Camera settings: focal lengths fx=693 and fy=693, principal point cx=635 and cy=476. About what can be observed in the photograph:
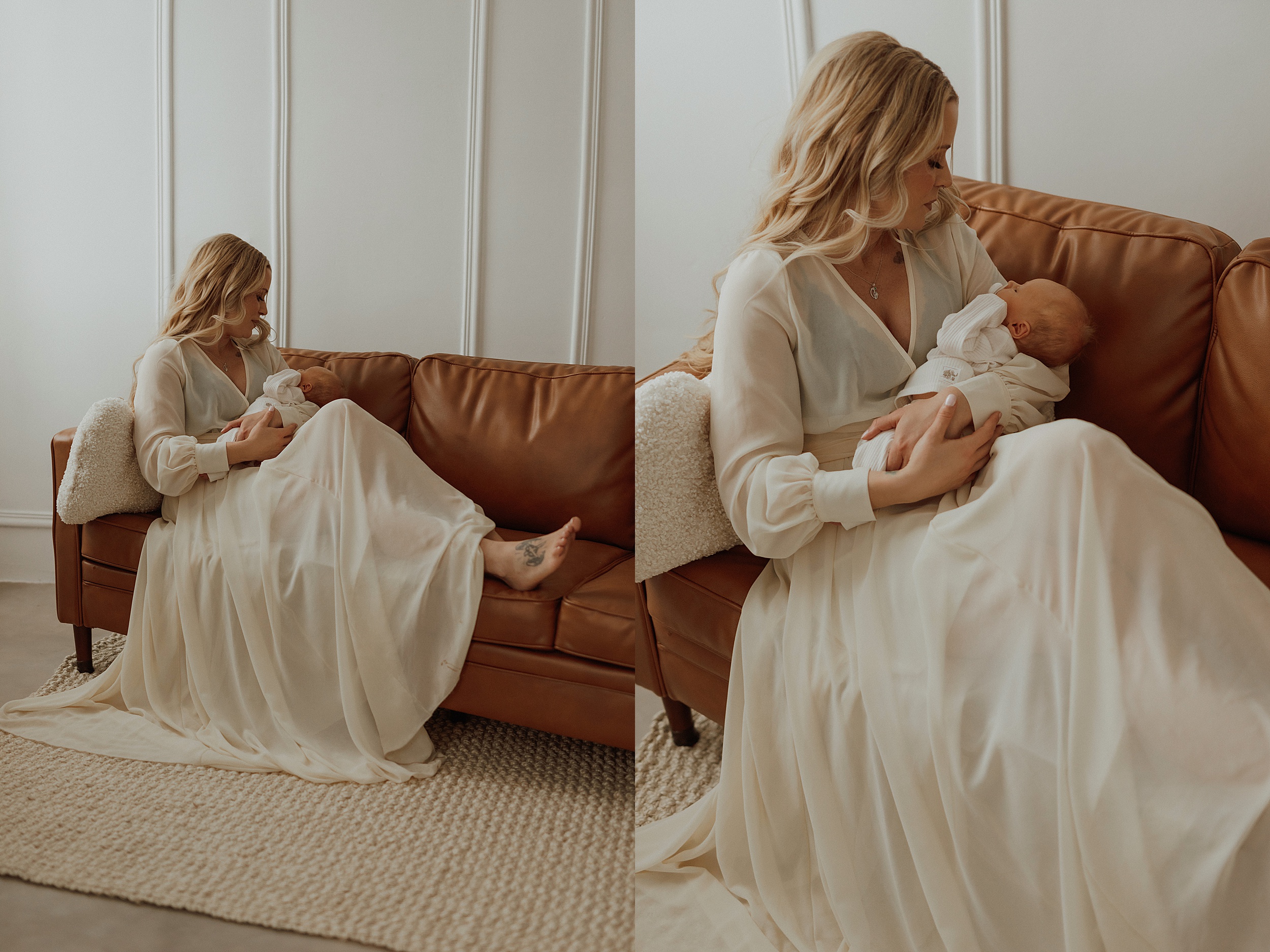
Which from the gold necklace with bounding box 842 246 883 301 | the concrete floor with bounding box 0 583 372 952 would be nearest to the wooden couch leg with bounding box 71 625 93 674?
the concrete floor with bounding box 0 583 372 952

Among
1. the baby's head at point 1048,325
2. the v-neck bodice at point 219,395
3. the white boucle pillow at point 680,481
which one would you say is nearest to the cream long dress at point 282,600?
the v-neck bodice at point 219,395

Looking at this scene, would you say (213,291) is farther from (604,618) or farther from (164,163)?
(604,618)

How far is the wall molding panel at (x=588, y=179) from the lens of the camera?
38 cm

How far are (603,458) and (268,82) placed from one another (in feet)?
1.01

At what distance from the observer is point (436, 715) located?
0.44 meters

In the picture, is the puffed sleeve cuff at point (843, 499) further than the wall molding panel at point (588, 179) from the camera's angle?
Yes

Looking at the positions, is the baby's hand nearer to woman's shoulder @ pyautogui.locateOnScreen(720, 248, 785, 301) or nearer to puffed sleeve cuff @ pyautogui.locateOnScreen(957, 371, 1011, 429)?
puffed sleeve cuff @ pyautogui.locateOnScreen(957, 371, 1011, 429)

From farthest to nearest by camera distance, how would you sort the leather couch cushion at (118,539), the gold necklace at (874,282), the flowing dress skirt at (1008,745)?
the gold necklace at (874,282), the leather couch cushion at (118,539), the flowing dress skirt at (1008,745)

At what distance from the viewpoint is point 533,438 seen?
41 cm

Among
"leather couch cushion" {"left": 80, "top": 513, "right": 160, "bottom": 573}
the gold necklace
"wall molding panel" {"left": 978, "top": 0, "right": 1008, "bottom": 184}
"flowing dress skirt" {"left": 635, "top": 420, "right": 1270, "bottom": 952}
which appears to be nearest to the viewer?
"flowing dress skirt" {"left": 635, "top": 420, "right": 1270, "bottom": 952}

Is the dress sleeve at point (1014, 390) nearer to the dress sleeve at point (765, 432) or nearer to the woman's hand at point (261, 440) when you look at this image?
the dress sleeve at point (765, 432)

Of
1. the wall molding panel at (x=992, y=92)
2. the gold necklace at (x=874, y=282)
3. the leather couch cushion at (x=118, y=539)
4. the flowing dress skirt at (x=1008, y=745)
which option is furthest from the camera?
the wall molding panel at (x=992, y=92)

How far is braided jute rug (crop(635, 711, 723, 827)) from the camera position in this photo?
40cm

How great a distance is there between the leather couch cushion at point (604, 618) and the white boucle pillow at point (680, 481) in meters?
0.05
